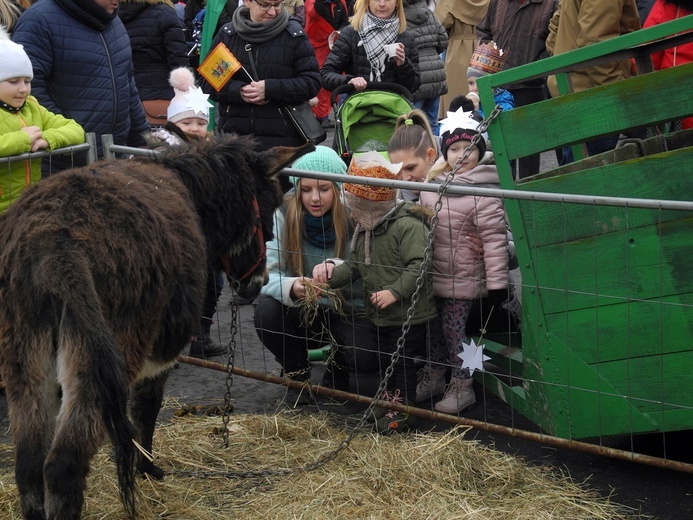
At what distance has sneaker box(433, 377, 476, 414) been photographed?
5105 millimetres

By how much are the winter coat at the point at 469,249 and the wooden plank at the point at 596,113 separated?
0.57 m

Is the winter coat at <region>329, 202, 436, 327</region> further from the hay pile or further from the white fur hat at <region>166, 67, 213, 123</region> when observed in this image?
the white fur hat at <region>166, 67, 213, 123</region>

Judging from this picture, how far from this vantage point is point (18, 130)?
17.1 ft

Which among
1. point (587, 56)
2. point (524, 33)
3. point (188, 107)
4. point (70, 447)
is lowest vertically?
point (70, 447)

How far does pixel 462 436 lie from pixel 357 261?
3.39 feet

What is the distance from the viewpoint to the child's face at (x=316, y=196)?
5102 millimetres

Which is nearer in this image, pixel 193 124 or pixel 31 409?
pixel 31 409

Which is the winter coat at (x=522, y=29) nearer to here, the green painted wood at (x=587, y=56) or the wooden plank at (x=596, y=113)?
the green painted wood at (x=587, y=56)

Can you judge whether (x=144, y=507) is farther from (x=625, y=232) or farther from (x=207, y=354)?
(x=625, y=232)

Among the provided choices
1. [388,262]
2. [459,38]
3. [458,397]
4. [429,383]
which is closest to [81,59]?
[388,262]

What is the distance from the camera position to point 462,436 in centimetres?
467

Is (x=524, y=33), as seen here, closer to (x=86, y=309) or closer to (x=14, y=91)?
(x=14, y=91)

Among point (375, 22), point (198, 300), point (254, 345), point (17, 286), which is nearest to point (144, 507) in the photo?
point (198, 300)

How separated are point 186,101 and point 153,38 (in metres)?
1.74
